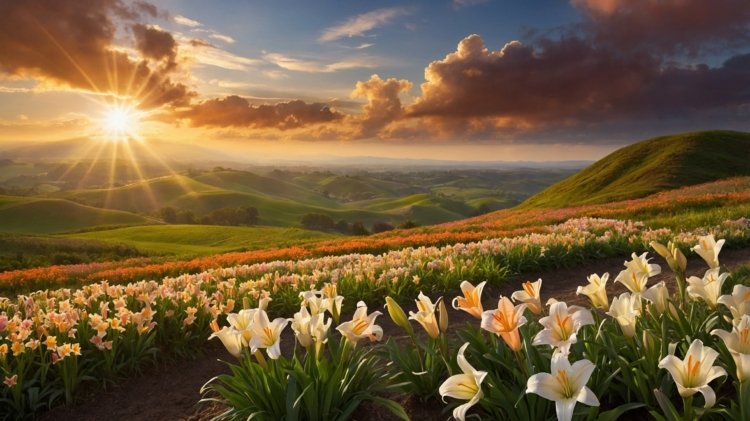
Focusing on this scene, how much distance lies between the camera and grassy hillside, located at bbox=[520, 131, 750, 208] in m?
55.7

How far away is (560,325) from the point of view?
10.3 feet

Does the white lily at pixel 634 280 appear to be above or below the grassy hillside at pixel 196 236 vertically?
above

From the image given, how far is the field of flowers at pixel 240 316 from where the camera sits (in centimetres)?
416

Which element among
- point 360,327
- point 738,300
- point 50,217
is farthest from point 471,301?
point 50,217

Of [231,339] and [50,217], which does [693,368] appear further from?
[50,217]

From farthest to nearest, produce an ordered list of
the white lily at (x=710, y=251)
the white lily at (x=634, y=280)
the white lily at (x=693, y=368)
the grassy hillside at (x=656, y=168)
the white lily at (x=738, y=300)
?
the grassy hillside at (x=656, y=168), the white lily at (x=710, y=251), the white lily at (x=634, y=280), the white lily at (x=738, y=300), the white lily at (x=693, y=368)

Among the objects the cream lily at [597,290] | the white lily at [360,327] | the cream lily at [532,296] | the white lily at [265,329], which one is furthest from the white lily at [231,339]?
the cream lily at [597,290]

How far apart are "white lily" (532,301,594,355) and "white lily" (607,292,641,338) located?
2.15 ft

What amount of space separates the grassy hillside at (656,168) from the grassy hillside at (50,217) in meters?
78.6

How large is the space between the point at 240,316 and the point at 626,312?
2953 millimetres

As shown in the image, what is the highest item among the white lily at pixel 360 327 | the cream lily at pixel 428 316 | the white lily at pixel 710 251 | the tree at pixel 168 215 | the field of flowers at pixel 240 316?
the white lily at pixel 710 251

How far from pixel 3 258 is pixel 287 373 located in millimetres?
39201

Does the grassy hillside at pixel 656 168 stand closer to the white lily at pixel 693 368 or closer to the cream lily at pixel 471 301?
the cream lily at pixel 471 301

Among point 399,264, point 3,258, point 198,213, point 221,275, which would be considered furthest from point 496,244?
point 198,213
